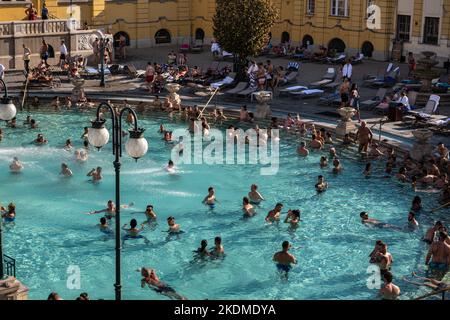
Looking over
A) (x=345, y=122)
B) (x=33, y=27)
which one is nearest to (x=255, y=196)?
(x=345, y=122)

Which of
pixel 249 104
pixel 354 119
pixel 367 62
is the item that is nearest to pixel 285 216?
pixel 354 119

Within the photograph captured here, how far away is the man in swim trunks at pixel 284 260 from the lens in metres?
19.3

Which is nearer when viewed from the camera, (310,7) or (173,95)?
(173,95)

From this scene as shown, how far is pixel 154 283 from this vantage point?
1831 centimetres

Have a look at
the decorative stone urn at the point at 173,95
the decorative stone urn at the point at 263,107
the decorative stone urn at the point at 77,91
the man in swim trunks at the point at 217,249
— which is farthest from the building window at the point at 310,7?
the man in swim trunks at the point at 217,249

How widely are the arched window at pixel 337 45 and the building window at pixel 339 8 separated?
1581mm

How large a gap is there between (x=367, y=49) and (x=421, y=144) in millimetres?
21673

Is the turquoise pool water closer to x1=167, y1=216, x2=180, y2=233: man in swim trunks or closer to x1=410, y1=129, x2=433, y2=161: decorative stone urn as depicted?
x1=167, y1=216, x2=180, y2=233: man in swim trunks

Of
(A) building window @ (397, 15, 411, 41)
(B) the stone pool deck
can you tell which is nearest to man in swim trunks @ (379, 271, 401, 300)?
(B) the stone pool deck

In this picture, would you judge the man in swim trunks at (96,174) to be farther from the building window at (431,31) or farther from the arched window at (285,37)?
the arched window at (285,37)

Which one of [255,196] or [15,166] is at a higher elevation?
[15,166]

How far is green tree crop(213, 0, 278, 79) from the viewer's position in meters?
36.2

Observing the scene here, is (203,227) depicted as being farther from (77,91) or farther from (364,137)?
(77,91)
